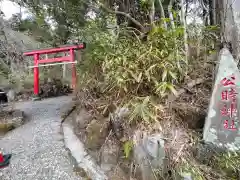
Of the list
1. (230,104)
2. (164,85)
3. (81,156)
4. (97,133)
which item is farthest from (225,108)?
(81,156)

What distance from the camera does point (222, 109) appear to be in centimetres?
197

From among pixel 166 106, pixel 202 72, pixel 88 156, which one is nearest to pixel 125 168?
pixel 88 156

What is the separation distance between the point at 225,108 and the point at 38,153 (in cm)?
266

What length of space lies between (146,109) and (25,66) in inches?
370

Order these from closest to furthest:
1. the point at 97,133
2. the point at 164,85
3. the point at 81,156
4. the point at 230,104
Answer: the point at 230,104
the point at 164,85
the point at 81,156
the point at 97,133

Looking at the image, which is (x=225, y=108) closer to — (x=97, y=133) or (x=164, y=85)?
(x=164, y=85)

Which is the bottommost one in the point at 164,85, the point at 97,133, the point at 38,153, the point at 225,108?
the point at 38,153

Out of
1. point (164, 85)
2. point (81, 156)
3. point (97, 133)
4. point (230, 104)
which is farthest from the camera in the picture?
point (97, 133)

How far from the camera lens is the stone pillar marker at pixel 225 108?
1.94 meters

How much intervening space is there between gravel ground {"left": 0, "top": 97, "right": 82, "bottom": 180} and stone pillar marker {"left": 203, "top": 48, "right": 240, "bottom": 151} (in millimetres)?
A: 1723

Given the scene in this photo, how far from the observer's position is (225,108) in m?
1.97

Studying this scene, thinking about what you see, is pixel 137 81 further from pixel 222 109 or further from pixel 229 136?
pixel 229 136

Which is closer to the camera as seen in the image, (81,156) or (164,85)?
(164,85)

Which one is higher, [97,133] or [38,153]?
[97,133]
